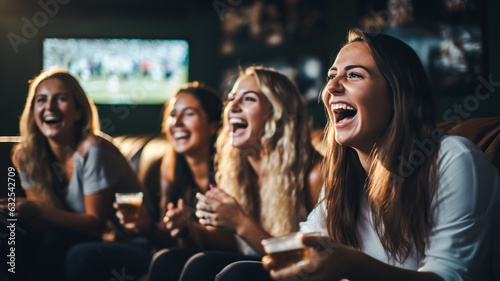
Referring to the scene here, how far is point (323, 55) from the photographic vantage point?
4316mm

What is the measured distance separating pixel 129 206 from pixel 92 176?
0.26m

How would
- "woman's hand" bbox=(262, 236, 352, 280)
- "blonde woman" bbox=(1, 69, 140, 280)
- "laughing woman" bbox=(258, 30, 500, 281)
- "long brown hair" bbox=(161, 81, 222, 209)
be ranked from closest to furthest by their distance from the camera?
"woman's hand" bbox=(262, 236, 352, 280) < "laughing woman" bbox=(258, 30, 500, 281) < "blonde woman" bbox=(1, 69, 140, 280) < "long brown hair" bbox=(161, 81, 222, 209)

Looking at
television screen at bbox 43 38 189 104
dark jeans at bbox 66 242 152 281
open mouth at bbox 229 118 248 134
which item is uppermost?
television screen at bbox 43 38 189 104

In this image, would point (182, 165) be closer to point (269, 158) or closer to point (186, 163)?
point (186, 163)

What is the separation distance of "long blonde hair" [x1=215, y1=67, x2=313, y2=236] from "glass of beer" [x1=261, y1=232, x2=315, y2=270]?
817 mm

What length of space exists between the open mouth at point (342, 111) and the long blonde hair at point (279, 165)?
2.04 feet

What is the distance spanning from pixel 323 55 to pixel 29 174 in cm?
299

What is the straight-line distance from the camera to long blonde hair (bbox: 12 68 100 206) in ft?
6.94

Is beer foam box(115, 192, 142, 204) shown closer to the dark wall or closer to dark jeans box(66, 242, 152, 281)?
dark jeans box(66, 242, 152, 281)

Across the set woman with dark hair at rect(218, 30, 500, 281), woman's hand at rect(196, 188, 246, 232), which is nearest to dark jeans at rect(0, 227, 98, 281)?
woman's hand at rect(196, 188, 246, 232)

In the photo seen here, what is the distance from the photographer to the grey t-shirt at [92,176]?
2074 millimetres

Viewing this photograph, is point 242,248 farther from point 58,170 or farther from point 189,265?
point 58,170

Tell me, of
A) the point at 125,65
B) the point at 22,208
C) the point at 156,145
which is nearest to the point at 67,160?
the point at 22,208

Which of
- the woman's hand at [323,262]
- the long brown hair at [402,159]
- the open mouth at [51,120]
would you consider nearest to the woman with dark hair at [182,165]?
the open mouth at [51,120]
